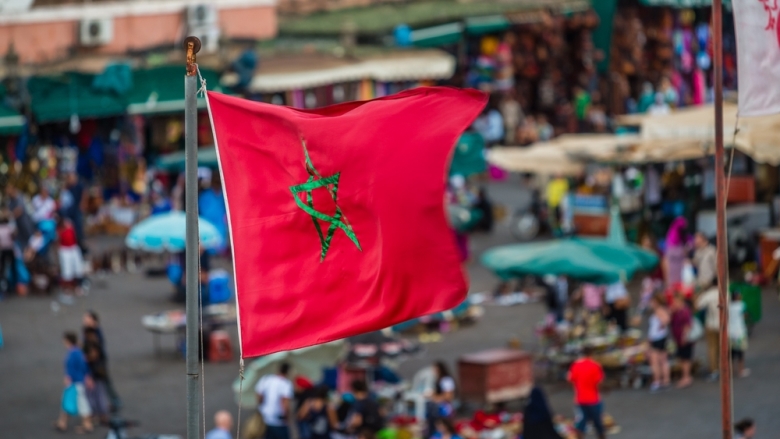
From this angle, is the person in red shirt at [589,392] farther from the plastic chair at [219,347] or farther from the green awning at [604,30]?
the green awning at [604,30]

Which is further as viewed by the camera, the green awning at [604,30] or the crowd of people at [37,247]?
the green awning at [604,30]

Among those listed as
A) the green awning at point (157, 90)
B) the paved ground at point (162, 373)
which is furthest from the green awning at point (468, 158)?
the green awning at point (157, 90)

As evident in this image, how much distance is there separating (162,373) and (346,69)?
585 inches

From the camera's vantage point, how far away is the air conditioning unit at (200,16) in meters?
32.8

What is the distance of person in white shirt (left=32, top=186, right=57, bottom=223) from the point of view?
26.4m

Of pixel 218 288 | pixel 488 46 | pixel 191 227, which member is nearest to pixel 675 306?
pixel 218 288

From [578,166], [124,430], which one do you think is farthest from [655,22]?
[124,430]

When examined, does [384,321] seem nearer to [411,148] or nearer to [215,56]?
[411,148]

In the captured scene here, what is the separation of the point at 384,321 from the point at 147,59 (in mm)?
22761

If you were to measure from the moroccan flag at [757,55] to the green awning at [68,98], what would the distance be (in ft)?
65.5

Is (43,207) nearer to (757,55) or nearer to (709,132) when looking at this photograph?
(709,132)

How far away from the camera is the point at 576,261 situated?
19.9m

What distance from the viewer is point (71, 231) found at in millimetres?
25312

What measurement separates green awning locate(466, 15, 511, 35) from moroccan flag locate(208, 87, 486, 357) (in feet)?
102
